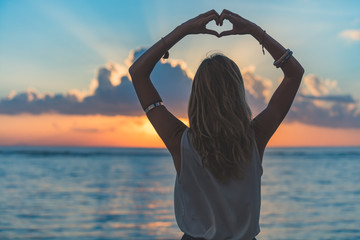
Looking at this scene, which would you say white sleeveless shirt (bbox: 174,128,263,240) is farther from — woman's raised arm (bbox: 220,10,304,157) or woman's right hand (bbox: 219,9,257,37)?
woman's right hand (bbox: 219,9,257,37)

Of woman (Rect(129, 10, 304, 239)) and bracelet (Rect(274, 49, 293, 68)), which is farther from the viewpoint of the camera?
bracelet (Rect(274, 49, 293, 68))

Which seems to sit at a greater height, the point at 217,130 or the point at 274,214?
the point at 217,130

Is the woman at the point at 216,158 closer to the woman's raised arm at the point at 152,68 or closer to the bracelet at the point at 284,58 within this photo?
the woman's raised arm at the point at 152,68

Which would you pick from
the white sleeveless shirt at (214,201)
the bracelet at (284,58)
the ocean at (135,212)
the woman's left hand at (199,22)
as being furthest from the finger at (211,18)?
the ocean at (135,212)

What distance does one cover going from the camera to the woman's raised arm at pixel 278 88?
1546mm

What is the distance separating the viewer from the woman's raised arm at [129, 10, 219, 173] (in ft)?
4.97

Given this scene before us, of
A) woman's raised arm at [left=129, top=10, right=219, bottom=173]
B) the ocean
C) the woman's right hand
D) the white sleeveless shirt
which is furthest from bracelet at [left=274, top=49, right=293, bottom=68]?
the ocean

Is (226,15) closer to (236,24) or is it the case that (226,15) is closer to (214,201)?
(236,24)

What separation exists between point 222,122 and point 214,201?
0.88 feet

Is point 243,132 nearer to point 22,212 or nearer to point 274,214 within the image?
point 274,214

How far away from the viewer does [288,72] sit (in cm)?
165

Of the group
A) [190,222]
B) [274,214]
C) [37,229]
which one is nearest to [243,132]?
[190,222]

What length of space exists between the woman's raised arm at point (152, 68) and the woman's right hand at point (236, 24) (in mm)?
27

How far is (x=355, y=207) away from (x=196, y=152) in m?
10.4
